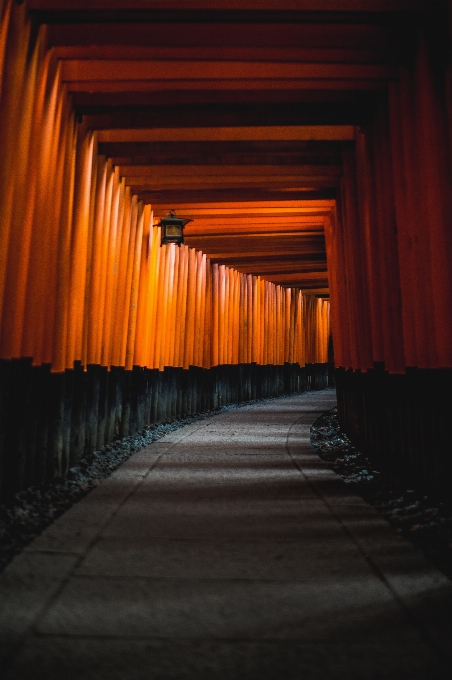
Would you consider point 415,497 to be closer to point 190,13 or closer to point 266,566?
point 266,566

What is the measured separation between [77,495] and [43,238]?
219 cm

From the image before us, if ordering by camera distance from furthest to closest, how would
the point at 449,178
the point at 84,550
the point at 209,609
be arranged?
the point at 449,178 < the point at 84,550 < the point at 209,609

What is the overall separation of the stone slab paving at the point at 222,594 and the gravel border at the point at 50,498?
0.22m

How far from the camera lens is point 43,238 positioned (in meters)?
4.95

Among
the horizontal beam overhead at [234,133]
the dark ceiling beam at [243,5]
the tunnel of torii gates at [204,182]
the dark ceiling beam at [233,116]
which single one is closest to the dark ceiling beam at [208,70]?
the tunnel of torii gates at [204,182]

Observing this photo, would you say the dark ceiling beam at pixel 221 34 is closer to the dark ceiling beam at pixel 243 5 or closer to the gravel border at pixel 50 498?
the dark ceiling beam at pixel 243 5

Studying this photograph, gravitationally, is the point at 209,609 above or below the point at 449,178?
below

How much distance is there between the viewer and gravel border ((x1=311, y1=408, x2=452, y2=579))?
→ 3424 mm

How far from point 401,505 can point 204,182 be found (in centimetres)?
557

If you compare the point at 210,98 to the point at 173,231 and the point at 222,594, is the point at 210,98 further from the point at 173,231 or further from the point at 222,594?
the point at 222,594

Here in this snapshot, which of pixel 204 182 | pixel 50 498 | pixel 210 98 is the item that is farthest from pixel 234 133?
pixel 50 498

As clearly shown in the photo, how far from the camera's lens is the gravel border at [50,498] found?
3482mm

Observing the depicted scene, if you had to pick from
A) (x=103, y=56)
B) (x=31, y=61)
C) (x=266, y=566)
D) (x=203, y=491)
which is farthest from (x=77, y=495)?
(x=103, y=56)

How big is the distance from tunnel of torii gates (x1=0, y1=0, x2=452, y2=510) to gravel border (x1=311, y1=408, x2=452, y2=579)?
21 cm
